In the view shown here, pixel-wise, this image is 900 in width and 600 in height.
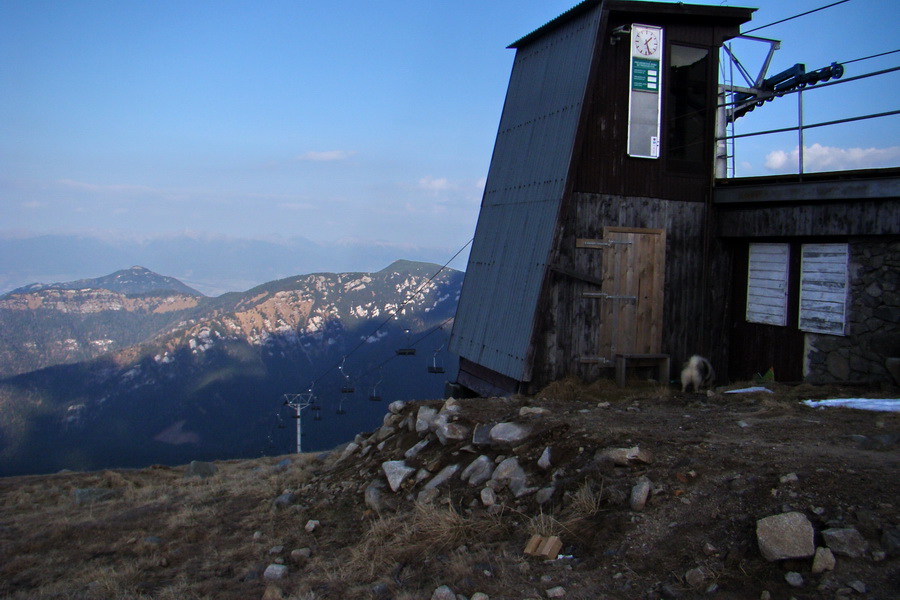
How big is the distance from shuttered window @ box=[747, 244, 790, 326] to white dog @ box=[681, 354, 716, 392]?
154 cm

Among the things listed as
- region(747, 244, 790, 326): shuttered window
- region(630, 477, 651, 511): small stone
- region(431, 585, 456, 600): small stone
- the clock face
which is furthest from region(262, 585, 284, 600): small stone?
the clock face

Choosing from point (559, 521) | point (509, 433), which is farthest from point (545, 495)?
point (509, 433)

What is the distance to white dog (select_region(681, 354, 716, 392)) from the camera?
12000 mm

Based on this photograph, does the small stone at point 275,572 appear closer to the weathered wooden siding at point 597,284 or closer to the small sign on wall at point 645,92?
the weathered wooden siding at point 597,284

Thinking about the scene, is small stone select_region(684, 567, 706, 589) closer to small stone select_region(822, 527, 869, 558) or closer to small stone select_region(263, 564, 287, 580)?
small stone select_region(822, 527, 869, 558)

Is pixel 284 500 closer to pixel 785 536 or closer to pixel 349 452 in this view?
pixel 349 452

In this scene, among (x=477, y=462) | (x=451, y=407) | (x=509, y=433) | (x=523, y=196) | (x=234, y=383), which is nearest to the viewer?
(x=477, y=462)

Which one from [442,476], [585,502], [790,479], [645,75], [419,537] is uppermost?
[645,75]

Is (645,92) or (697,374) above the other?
(645,92)

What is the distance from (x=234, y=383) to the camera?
480 ft

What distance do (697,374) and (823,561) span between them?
7.51 m

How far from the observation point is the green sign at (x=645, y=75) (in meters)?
12.7

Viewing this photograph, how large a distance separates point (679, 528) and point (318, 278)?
192 meters

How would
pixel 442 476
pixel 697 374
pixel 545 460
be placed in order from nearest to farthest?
1. pixel 545 460
2. pixel 442 476
3. pixel 697 374
